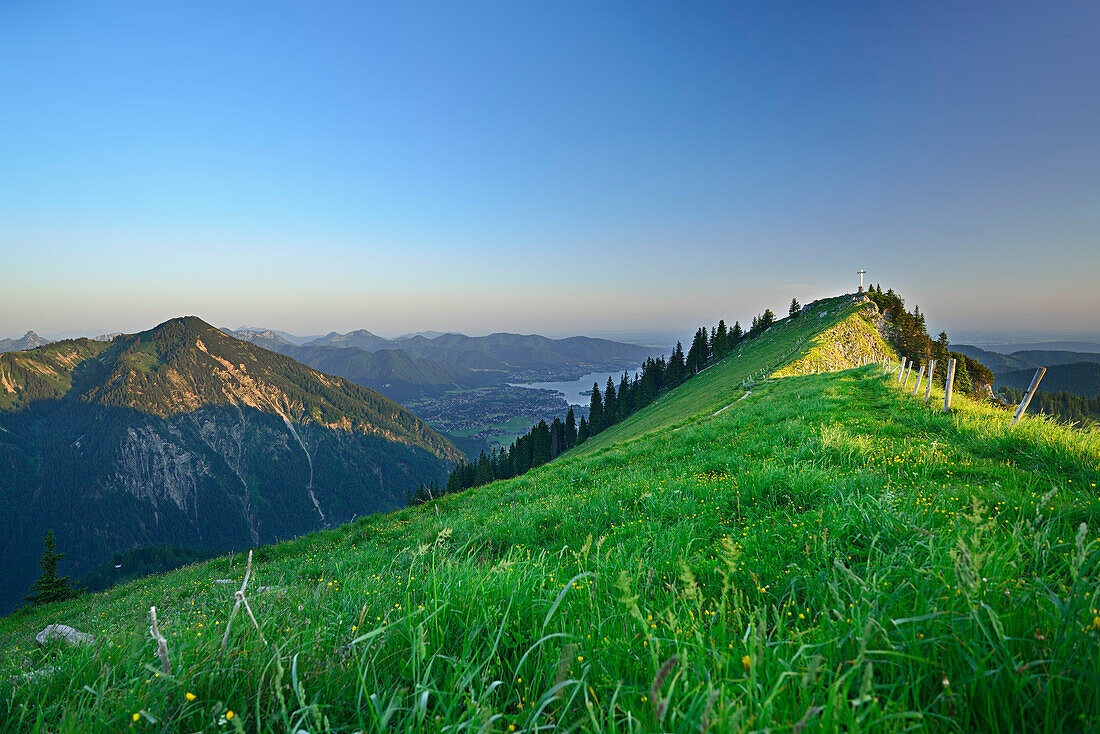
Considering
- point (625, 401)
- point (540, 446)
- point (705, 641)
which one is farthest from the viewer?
point (625, 401)

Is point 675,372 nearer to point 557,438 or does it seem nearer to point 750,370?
point 557,438

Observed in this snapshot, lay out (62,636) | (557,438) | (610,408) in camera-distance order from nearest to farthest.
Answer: (62,636) → (610,408) → (557,438)

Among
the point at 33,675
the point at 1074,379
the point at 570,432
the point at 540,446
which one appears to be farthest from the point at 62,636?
the point at 1074,379

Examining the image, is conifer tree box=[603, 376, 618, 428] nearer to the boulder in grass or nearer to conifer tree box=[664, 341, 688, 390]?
conifer tree box=[664, 341, 688, 390]

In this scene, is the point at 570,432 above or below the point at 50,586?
above

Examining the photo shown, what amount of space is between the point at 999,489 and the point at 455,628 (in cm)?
615

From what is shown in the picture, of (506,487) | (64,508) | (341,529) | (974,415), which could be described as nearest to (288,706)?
(974,415)

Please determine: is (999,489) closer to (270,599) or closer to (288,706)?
(288,706)

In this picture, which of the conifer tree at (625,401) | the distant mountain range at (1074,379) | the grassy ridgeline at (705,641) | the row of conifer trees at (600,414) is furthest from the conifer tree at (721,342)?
the distant mountain range at (1074,379)

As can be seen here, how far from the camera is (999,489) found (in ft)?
15.7

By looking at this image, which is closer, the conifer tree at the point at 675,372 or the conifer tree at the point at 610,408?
the conifer tree at the point at 610,408

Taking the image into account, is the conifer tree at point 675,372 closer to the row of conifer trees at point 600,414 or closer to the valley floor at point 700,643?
the row of conifer trees at point 600,414

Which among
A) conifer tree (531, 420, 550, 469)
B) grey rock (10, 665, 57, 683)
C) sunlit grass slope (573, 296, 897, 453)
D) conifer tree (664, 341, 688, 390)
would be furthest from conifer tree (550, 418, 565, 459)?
grey rock (10, 665, 57, 683)

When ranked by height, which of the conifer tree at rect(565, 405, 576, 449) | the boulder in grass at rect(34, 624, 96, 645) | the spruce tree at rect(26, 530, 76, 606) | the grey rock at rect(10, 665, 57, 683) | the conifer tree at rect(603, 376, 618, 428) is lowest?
the spruce tree at rect(26, 530, 76, 606)
